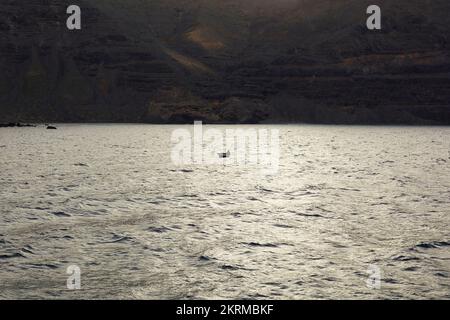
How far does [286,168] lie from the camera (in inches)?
2985

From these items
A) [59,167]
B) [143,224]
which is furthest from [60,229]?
[59,167]

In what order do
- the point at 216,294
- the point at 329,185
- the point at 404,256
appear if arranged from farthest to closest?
the point at 329,185 < the point at 404,256 < the point at 216,294

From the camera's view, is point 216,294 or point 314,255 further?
point 314,255

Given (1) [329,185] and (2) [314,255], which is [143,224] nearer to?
(2) [314,255]

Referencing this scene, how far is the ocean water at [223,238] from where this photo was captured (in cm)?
2080

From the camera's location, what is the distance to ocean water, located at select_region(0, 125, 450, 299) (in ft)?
68.2

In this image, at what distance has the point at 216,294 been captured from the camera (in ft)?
65.2

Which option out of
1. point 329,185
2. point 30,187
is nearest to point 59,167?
point 30,187

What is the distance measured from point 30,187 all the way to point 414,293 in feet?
126

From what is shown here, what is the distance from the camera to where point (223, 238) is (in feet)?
94.9
